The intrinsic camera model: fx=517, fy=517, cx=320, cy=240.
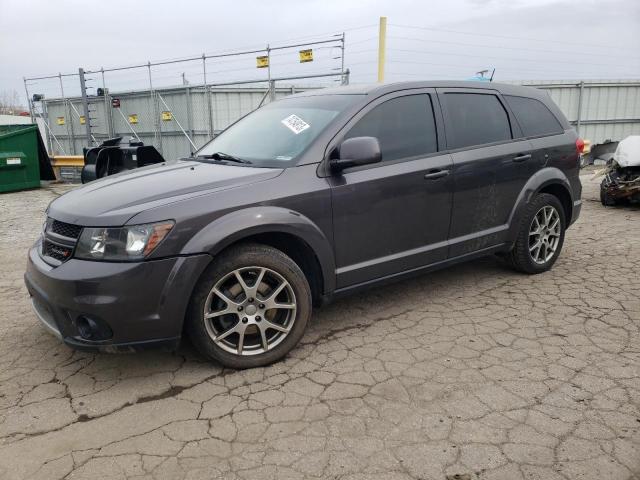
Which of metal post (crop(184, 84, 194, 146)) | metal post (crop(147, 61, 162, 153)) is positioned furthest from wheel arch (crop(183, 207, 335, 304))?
metal post (crop(147, 61, 162, 153))

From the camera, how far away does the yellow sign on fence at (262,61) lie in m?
11.6

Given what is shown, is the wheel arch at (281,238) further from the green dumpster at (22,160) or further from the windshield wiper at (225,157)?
the green dumpster at (22,160)

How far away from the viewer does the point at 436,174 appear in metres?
3.82

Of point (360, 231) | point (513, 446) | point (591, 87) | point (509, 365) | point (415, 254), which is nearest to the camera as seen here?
point (513, 446)

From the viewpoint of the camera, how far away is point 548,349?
132 inches

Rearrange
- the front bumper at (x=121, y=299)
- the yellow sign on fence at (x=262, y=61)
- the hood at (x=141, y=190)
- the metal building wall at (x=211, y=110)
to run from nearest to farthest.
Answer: the front bumper at (x=121, y=299), the hood at (x=141, y=190), the yellow sign on fence at (x=262, y=61), the metal building wall at (x=211, y=110)

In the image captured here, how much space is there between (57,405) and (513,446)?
93.3 inches

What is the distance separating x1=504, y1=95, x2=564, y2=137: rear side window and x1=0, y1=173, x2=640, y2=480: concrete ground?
1512 mm

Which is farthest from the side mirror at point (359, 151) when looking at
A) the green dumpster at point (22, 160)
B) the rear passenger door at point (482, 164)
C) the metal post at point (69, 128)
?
the metal post at point (69, 128)

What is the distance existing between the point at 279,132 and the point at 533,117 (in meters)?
2.45

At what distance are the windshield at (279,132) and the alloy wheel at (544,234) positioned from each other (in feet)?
7.14

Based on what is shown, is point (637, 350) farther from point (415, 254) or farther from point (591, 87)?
point (591, 87)

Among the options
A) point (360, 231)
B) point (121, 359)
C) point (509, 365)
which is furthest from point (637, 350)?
point (121, 359)

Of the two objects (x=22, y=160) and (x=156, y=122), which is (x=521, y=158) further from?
(x=156, y=122)
